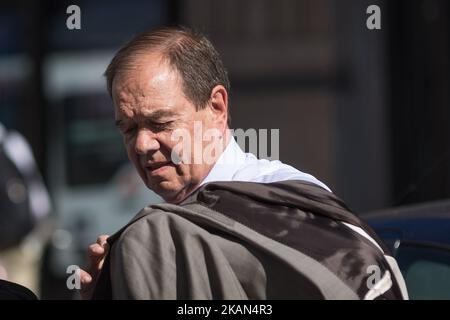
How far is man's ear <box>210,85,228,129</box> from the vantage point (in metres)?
2.50

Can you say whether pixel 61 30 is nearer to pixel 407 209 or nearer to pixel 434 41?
pixel 434 41

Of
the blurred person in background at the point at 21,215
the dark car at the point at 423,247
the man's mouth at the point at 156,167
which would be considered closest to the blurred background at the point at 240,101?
the blurred person in background at the point at 21,215

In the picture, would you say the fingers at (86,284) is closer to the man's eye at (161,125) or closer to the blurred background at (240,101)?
the man's eye at (161,125)

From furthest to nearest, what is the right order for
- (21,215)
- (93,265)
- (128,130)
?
1. (21,215)
2. (128,130)
3. (93,265)

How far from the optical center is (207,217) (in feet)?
6.98

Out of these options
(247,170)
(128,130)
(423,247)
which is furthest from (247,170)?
(423,247)

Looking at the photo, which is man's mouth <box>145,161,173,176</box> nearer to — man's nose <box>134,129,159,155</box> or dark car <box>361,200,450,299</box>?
man's nose <box>134,129,159,155</box>

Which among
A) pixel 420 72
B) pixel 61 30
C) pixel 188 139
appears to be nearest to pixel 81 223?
pixel 61 30

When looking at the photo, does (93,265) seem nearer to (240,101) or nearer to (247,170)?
(247,170)

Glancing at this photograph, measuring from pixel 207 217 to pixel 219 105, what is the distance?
0.46 metres

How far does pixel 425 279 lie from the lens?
313cm

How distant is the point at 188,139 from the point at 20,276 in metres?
5.58

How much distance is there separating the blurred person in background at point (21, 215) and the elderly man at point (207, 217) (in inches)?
208

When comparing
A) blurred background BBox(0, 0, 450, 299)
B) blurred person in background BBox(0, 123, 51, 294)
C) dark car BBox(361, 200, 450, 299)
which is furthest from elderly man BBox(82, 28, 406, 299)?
blurred background BBox(0, 0, 450, 299)
